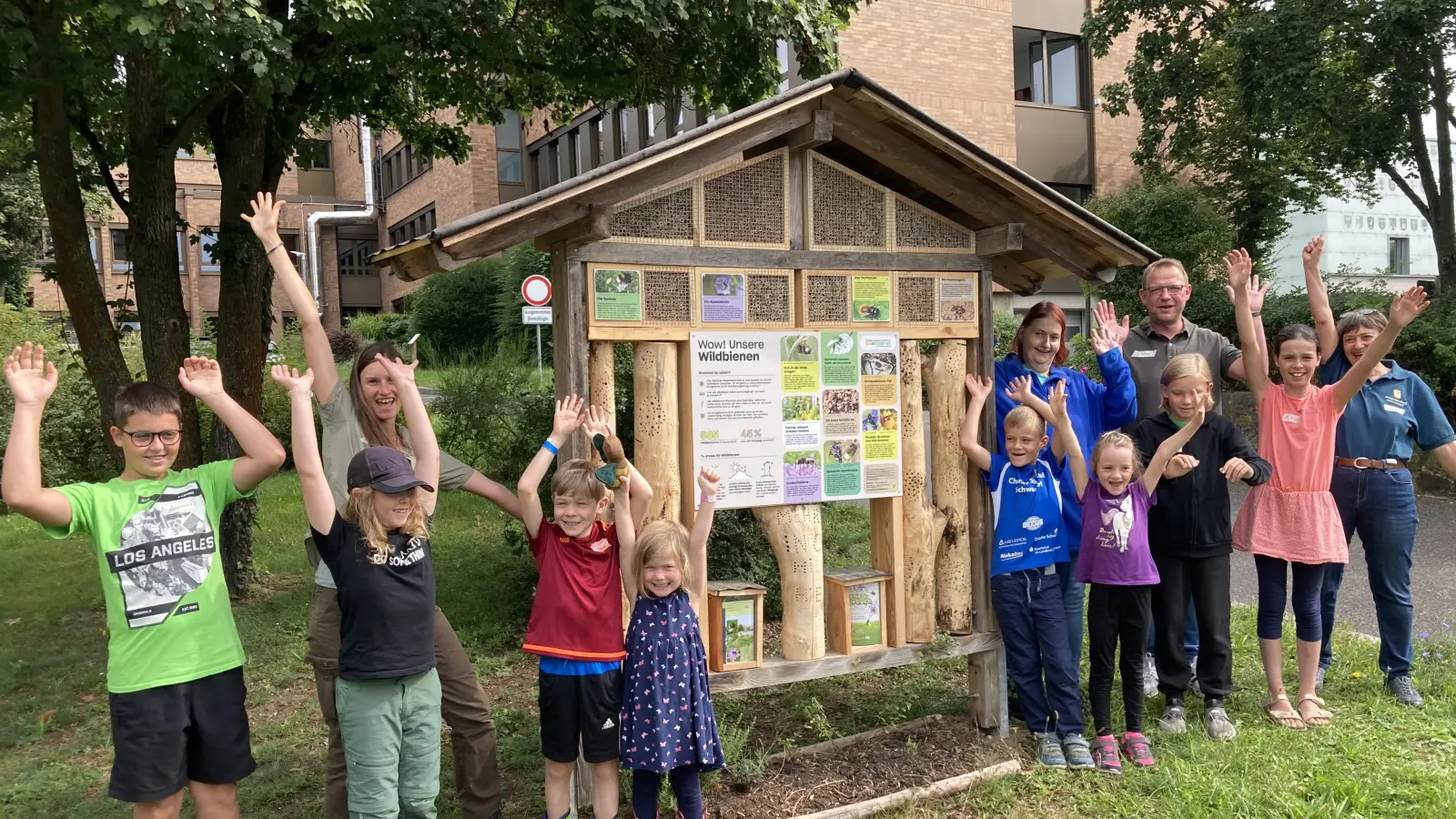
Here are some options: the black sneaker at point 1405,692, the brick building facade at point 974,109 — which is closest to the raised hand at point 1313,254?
the black sneaker at point 1405,692

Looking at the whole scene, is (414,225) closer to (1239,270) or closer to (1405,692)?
(1239,270)

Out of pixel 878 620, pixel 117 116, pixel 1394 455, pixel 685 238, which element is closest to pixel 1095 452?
pixel 878 620

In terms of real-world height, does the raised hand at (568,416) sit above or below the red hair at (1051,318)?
below

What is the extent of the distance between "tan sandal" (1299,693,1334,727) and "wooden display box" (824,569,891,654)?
2059 mm

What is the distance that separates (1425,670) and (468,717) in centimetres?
497

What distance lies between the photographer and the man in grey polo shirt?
4637mm

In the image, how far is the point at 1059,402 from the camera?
164 inches

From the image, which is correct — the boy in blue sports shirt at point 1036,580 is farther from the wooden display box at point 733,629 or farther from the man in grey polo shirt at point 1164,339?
the wooden display box at point 733,629

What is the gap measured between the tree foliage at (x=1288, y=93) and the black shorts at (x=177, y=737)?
13.1 metres

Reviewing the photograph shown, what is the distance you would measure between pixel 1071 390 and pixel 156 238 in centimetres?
586

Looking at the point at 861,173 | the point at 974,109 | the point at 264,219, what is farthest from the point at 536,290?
the point at 974,109

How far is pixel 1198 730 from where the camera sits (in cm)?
439

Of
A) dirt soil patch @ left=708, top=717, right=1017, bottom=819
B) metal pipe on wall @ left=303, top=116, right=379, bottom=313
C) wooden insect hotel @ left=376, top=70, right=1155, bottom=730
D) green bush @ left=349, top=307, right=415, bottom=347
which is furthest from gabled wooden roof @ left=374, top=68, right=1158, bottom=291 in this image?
metal pipe on wall @ left=303, top=116, right=379, bottom=313

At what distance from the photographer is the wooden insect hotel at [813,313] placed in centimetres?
379
